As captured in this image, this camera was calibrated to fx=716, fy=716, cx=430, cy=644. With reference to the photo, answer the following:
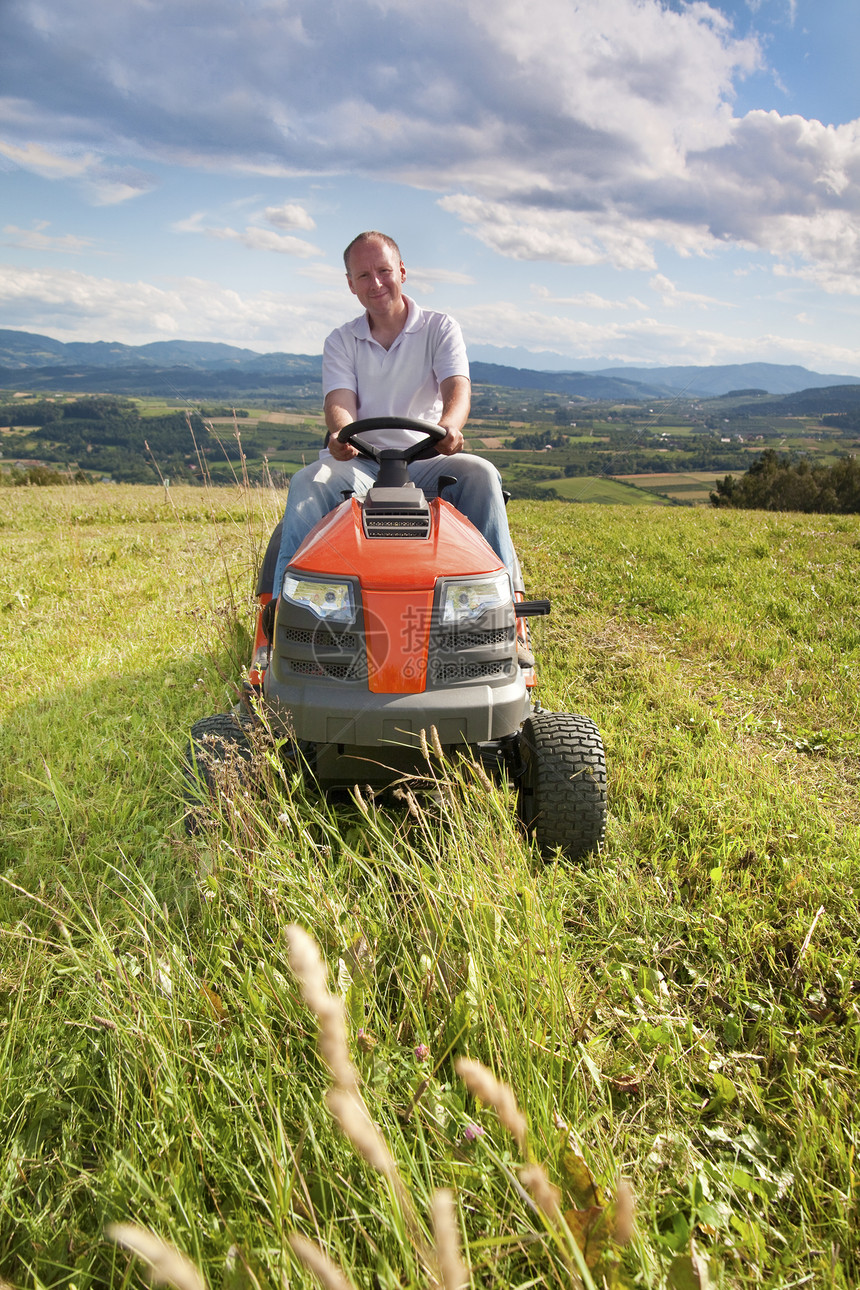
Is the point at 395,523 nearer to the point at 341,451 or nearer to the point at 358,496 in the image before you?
the point at 358,496

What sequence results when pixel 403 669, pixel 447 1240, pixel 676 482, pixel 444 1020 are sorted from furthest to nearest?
pixel 676 482 < pixel 403 669 < pixel 444 1020 < pixel 447 1240

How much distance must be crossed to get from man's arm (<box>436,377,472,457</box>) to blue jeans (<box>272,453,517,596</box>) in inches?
3.4

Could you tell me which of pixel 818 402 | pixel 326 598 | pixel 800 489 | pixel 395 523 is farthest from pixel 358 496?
pixel 818 402

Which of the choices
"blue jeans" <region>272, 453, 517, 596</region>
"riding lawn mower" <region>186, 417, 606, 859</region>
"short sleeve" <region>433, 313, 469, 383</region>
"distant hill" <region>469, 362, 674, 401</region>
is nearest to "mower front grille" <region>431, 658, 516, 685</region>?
"riding lawn mower" <region>186, 417, 606, 859</region>

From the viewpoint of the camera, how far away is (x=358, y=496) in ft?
8.54

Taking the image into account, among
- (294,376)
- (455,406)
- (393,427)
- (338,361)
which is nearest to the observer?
(393,427)

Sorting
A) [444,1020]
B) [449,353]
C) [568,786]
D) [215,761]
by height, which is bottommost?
[444,1020]

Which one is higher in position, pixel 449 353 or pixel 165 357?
pixel 165 357

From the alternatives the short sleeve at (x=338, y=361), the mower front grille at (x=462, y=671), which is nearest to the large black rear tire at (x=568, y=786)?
the mower front grille at (x=462, y=671)

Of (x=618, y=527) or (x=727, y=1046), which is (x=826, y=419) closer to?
(x=618, y=527)

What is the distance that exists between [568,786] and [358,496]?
4.15ft

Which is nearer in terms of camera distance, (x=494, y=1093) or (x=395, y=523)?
(x=494, y=1093)

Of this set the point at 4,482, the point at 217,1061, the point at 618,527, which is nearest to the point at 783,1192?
the point at 217,1061

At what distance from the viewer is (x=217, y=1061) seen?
1394 millimetres
